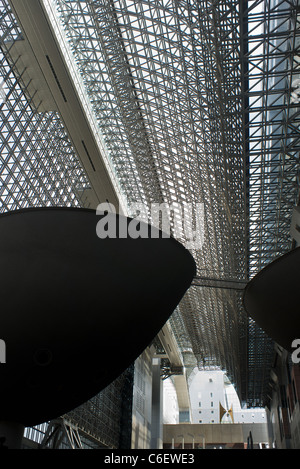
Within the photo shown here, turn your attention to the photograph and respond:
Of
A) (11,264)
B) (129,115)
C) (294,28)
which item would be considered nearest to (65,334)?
(11,264)

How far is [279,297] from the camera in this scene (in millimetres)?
10312

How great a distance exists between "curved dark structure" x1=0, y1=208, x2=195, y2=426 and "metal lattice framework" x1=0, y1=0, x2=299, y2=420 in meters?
13.4

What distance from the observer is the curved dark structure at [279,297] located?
995cm

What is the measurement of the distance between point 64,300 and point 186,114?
893 inches

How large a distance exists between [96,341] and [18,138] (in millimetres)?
20751

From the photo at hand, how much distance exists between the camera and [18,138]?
27.1m

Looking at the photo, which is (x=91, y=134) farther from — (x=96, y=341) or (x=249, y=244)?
(x=96, y=341)

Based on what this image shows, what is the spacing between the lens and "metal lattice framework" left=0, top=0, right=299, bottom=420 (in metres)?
20.4

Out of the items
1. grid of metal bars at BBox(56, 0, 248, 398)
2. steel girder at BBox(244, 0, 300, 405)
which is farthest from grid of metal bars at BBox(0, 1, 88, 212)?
steel girder at BBox(244, 0, 300, 405)

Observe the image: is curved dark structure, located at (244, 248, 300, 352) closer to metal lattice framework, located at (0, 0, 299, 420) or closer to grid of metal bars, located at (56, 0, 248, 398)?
metal lattice framework, located at (0, 0, 299, 420)

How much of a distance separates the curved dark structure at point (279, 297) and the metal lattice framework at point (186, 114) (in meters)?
11.9

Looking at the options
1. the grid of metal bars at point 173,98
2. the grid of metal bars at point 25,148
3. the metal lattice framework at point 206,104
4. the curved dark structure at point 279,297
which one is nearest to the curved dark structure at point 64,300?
the curved dark structure at point 279,297

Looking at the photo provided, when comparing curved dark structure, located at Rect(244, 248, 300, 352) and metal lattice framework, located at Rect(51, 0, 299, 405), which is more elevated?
metal lattice framework, located at Rect(51, 0, 299, 405)

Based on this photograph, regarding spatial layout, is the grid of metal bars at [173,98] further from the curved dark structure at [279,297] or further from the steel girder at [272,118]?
the curved dark structure at [279,297]
